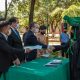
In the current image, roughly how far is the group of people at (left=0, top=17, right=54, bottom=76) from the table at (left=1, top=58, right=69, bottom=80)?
0.16 metres

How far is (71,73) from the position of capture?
16.3ft

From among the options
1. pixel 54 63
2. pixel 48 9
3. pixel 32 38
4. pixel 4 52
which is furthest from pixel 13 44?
pixel 48 9

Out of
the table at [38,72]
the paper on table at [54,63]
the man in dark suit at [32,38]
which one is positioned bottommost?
the table at [38,72]

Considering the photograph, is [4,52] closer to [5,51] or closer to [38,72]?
[5,51]

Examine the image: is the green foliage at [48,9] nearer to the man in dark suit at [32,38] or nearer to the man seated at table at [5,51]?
the man in dark suit at [32,38]

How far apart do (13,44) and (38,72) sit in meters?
1.93

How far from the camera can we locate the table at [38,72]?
448cm

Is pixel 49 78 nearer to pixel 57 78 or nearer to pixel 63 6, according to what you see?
pixel 57 78

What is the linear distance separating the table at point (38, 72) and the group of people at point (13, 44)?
155 millimetres

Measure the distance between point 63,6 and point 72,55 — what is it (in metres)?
34.6

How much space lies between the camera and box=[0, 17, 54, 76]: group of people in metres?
4.68

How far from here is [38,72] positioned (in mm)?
4535

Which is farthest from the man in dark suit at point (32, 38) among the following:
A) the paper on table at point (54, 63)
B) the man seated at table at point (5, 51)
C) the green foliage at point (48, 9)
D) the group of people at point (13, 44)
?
the green foliage at point (48, 9)

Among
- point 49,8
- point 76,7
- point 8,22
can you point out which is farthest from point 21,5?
point 49,8
